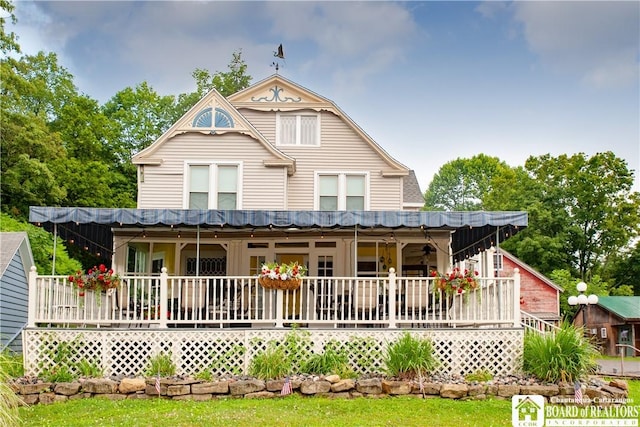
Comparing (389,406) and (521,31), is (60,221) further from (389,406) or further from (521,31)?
(521,31)

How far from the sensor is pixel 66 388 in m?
11.2

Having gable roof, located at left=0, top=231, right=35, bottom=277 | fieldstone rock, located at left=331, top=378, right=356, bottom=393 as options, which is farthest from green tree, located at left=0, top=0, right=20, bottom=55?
fieldstone rock, located at left=331, top=378, right=356, bottom=393

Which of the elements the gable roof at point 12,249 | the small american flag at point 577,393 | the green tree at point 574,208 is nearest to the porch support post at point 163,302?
the small american flag at point 577,393

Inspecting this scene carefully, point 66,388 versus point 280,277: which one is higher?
point 280,277

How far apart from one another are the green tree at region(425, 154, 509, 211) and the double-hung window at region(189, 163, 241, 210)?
39803 mm

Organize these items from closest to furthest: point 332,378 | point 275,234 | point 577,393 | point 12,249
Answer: point 577,393 < point 332,378 < point 275,234 < point 12,249

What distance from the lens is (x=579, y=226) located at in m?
41.3

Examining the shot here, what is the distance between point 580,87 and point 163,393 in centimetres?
2171

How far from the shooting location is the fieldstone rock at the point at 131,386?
1120cm

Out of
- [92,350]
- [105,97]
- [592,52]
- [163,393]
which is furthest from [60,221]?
[105,97]

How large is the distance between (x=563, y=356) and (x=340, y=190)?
840 cm

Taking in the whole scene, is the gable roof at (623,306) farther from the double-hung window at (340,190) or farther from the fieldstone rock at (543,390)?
the fieldstone rock at (543,390)

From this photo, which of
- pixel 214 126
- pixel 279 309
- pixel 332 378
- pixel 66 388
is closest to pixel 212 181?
pixel 214 126

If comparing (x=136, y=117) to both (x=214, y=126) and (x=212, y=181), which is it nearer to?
(x=214, y=126)
